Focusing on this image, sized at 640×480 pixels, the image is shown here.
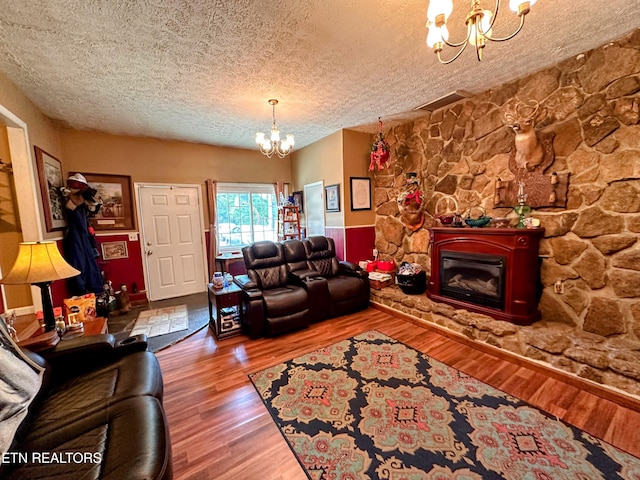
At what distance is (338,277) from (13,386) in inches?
121

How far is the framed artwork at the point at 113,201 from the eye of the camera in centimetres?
388

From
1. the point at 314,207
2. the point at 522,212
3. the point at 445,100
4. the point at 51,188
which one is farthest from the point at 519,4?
the point at 51,188

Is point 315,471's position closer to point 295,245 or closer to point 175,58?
point 295,245

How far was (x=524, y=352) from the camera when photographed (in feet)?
7.64

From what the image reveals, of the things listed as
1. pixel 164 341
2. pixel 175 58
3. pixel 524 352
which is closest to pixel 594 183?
pixel 524 352

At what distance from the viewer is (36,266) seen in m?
1.67

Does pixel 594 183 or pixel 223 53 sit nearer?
pixel 223 53

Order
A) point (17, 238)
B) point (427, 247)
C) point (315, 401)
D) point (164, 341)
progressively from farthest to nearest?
1. point (427, 247)
2. point (164, 341)
3. point (17, 238)
4. point (315, 401)

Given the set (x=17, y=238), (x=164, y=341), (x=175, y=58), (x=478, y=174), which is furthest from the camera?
(x=478, y=174)

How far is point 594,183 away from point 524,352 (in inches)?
64.1

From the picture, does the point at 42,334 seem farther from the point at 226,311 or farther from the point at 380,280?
the point at 380,280

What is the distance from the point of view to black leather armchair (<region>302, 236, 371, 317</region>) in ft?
11.3

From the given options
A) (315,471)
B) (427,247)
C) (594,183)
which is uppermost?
(594,183)

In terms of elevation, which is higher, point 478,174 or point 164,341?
point 478,174
